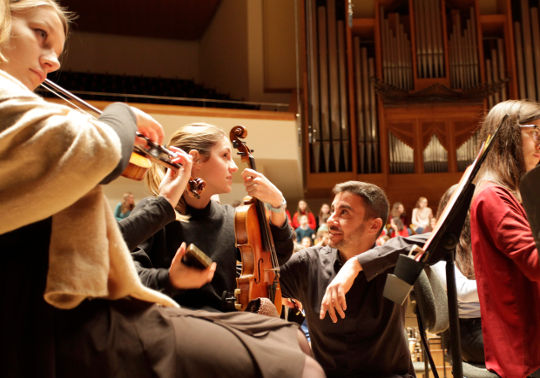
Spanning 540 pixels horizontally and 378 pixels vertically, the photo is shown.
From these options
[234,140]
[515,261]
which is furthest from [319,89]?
[515,261]

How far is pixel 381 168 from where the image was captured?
1080cm

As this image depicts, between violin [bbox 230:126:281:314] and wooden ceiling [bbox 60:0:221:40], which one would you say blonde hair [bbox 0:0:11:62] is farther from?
wooden ceiling [bbox 60:0:221:40]

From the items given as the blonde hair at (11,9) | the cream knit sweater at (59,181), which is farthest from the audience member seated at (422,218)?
the cream knit sweater at (59,181)

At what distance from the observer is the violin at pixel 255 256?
214 cm

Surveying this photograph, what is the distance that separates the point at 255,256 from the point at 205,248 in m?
0.23

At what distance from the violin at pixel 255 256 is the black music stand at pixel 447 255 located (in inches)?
32.5

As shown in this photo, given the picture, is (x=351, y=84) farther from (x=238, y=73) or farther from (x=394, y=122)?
(x=238, y=73)

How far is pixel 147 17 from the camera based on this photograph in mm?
13133

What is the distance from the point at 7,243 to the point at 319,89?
1046 centimetres

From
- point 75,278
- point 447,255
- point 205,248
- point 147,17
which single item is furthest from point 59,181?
point 147,17

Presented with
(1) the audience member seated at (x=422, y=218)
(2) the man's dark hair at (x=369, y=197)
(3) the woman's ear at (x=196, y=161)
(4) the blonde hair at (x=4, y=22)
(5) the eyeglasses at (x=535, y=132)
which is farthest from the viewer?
(1) the audience member seated at (x=422, y=218)

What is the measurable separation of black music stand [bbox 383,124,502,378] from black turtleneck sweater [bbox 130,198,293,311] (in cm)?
75

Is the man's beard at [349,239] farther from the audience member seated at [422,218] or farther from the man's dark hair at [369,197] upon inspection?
→ the audience member seated at [422,218]

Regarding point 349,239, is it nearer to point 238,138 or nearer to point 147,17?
point 238,138
